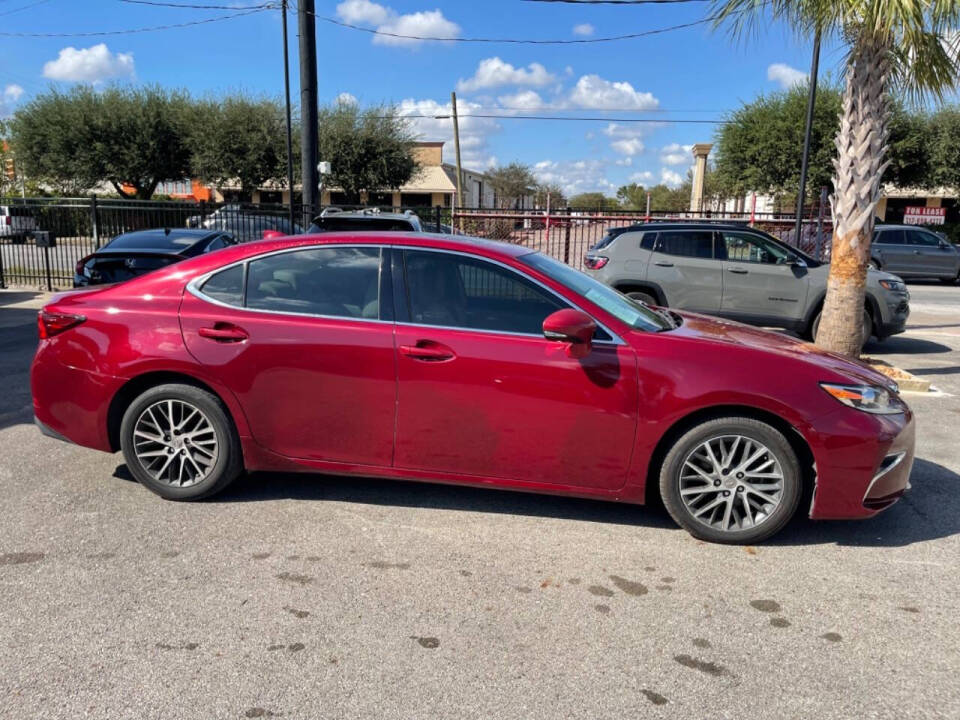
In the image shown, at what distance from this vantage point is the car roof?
33.4ft

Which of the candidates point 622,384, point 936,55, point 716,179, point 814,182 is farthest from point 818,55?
point 716,179

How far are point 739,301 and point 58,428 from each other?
8.46 meters

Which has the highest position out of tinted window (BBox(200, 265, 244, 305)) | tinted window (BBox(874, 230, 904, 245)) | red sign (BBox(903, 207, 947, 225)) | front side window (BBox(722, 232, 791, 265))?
red sign (BBox(903, 207, 947, 225))

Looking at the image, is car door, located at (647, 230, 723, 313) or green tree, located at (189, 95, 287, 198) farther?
green tree, located at (189, 95, 287, 198)

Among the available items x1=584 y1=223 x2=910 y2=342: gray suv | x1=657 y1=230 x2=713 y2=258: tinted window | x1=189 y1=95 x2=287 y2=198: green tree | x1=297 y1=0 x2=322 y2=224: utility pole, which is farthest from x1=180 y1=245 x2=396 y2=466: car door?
x1=189 y1=95 x2=287 y2=198: green tree

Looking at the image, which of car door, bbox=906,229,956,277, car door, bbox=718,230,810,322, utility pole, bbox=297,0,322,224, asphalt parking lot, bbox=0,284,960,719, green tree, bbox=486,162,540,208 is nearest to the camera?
asphalt parking lot, bbox=0,284,960,719

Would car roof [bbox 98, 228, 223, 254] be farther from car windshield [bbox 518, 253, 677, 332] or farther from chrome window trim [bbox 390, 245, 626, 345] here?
car windshield [bbox 518, 253, 677, 332]

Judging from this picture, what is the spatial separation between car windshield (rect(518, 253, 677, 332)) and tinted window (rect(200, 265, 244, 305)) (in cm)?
166

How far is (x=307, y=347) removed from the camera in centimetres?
411

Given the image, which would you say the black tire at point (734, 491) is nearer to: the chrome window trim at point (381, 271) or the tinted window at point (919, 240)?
the chrome window trim at point (381, 271)

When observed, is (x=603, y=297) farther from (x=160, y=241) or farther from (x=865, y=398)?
(x=160, y=241)

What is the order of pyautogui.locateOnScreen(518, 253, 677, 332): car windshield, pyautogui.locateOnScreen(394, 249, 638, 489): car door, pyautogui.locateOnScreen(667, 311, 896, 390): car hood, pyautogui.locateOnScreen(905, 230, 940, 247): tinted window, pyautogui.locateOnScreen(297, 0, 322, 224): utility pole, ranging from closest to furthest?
1. pyautogui.locateOnScreen(394, 249, 638, 489): car door
2. pyautogui.locateOnScreen(667, 311, 896, 390): car hood
3. pyautogui.locateOnScreen(518, 253, 677, 332): car windshield
4. pyautogui.locateOnScreen(297, 0, 322, 224): utility pole
5. pyautogui.locateOnScreen(905, 230, 940, 247): tinted window

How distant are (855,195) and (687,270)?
270cm

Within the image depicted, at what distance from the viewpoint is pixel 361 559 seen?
12.2 feet
